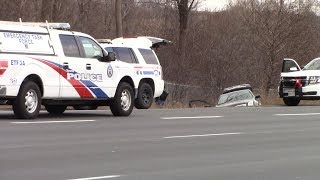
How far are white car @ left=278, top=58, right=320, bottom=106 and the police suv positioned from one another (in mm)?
9789

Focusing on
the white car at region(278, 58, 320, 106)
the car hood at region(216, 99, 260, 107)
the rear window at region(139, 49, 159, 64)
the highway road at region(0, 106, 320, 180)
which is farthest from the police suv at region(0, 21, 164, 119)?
the white car at region(278, 58, 320, 106)

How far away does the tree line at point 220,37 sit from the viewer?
35219mm

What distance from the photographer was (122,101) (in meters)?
16.7

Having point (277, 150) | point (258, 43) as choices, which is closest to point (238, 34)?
point (258, 43)

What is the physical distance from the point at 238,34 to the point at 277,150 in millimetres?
32647

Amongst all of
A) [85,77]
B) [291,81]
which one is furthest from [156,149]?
[291,81]

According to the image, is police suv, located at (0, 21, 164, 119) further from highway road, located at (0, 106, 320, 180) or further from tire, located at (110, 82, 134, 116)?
highway road, located at (0, 106, 320, 180)

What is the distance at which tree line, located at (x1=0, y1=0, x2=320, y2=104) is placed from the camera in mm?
35219

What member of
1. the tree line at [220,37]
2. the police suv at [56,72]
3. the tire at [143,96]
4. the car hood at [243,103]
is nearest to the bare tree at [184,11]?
the tree line at [220,37]

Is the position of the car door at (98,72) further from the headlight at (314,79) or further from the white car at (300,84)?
the headlight at (314,79)

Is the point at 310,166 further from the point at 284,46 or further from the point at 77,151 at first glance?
the point at 284,46

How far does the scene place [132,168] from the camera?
870 centimetres

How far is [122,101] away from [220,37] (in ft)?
84.6

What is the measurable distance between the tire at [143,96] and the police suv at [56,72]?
1691mm
